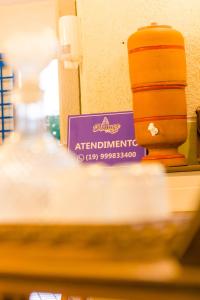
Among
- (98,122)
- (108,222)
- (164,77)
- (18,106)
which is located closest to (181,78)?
(164,77)

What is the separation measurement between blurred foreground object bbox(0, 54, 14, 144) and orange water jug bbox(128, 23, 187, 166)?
3892 millimetres

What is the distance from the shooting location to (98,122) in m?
2.41

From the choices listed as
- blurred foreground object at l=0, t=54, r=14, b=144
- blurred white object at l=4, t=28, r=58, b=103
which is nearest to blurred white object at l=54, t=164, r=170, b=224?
blurred white object at l=4, t=28, r=58, b=103

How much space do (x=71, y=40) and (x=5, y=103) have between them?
340 cm

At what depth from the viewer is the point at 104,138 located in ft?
7.83

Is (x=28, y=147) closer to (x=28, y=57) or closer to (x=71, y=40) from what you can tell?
(x=28, y=57)

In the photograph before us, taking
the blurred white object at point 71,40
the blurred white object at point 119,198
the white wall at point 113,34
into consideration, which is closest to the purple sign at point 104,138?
the white wall at point 113,34

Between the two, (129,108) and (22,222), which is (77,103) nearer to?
(129,108)

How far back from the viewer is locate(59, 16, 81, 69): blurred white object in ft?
8.48

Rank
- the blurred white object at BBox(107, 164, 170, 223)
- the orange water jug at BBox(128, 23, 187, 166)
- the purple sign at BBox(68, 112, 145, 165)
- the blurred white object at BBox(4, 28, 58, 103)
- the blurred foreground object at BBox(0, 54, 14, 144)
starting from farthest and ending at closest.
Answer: the blurred foreground object at BBox(0, 54, 14, 144)
the purple sign at BBox(68, 112, 145, 165)
the orange water jug at BBox(128, 23, 187, 166)
the blurred white object at BBox(4, 28, 58, 103)
the blurred white object at BBox(107, 164, 170, 223)

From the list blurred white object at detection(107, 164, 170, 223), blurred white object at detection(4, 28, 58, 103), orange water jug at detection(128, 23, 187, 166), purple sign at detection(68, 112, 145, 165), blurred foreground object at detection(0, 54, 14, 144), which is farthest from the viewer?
blurred foreground object at detection(0, 54, 14, 144)

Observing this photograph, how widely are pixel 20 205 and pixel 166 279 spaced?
0.62ft

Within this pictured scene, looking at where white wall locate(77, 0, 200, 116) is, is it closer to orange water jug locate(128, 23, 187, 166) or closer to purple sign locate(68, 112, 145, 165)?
purple sign locate(68, 112, 145, 165)

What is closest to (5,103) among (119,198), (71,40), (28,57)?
(71,40)
